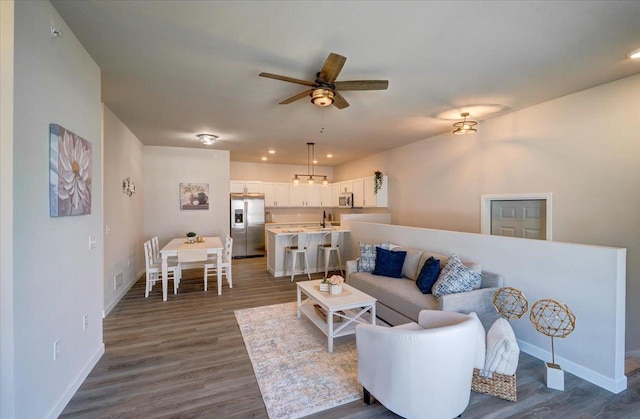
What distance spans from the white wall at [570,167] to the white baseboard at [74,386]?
5.22m

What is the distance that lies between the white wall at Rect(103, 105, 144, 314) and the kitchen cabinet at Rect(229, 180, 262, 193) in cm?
259

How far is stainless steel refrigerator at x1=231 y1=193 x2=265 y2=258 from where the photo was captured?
7.80 m

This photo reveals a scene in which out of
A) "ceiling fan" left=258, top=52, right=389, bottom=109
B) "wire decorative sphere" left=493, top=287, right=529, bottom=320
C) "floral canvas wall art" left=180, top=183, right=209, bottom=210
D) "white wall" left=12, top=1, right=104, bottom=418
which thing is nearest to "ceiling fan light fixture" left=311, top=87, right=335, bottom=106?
"ceiling fan" left=258, top=52, right=389, bottom=109

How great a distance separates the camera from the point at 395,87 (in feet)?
10.1

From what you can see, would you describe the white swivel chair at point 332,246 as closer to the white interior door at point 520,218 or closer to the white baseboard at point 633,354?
the white interior door at point 520,218

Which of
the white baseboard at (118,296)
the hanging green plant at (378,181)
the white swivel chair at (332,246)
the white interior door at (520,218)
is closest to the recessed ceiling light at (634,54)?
the white interior door at (520,218)

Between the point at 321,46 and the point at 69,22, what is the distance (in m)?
1.88

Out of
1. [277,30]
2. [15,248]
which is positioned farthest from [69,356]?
[277,30]

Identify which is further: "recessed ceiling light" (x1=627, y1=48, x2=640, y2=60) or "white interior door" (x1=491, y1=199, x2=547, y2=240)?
"white interior door" (x1=491, y1=199, x2=547, y2=240)

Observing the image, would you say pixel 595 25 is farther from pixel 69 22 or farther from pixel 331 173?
pixel 331 173

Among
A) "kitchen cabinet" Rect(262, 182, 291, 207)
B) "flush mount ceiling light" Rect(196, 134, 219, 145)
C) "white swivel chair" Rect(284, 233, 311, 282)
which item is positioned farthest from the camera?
"kitchen cabinet" Rect(262, 182, 291, 207)

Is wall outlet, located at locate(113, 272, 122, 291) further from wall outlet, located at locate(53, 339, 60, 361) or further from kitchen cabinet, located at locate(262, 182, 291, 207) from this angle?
kitchen cabinet, located at locate(262, 182, 291, 207)

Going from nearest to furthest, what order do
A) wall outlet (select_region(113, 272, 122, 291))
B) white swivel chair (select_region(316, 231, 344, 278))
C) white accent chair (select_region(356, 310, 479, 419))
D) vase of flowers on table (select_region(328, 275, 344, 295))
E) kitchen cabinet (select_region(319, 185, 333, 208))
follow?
white accent chair (select_region(356, 310, 479, 419)) → vase of flowers on table (select_region(328, 275, 344, 295)) → wall outlet (select_region(113, 272, 122, 291)) → white swivel chair (select_region(316, 231, 344, 278)) → kitchen cabinet (select_region(319, 185, 333, 208))

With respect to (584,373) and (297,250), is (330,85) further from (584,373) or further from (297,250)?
(297,250)
